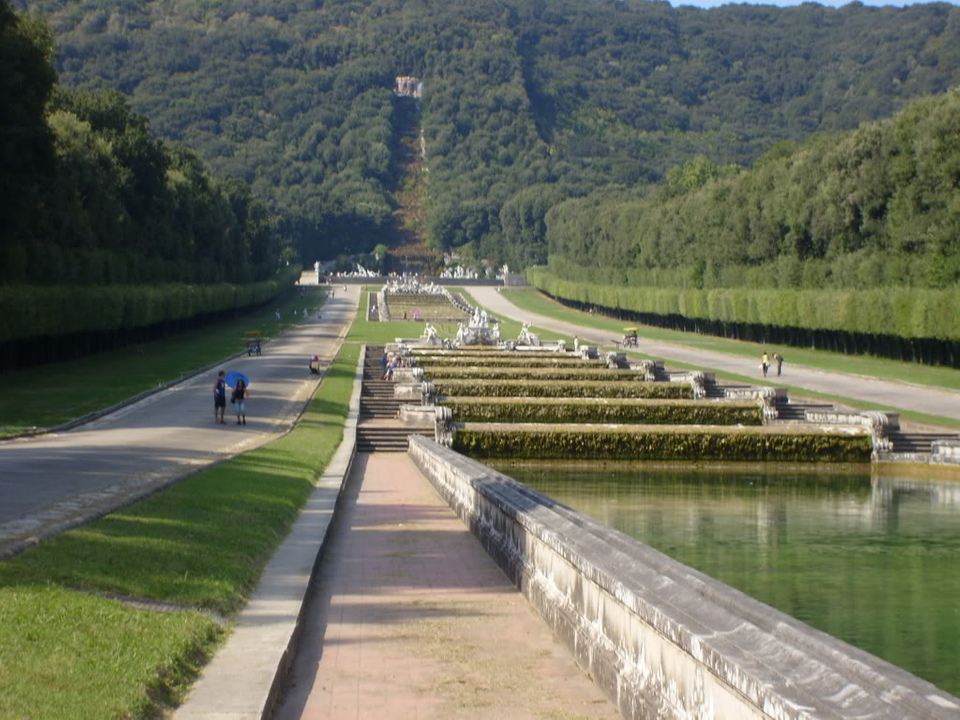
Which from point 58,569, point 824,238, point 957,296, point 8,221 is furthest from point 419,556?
point 824,238

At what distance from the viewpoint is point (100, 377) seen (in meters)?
57.4

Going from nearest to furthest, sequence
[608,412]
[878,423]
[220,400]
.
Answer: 1. [878,423]
2. [220,400]
3. [608,412]

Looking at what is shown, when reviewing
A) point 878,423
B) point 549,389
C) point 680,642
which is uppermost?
point 680,642

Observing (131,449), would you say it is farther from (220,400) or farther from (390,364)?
(390,364)

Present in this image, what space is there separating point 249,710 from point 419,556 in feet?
30.3

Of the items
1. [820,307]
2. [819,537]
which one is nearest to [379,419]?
[819,537]

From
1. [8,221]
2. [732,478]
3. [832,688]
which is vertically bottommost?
[732,478]

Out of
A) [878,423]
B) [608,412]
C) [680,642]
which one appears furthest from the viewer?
[608,412]

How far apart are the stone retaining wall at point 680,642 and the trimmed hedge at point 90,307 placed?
40708 millimetres

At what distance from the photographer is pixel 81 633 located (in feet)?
31.1

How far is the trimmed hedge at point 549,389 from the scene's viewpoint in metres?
48.3

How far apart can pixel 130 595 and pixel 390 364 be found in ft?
155

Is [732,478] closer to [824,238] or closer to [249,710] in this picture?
[249,710]

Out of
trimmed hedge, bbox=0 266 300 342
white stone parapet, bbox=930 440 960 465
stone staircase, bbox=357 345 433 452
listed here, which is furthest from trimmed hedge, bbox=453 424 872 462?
trimmed hedge, bbox=0 266 300 342
